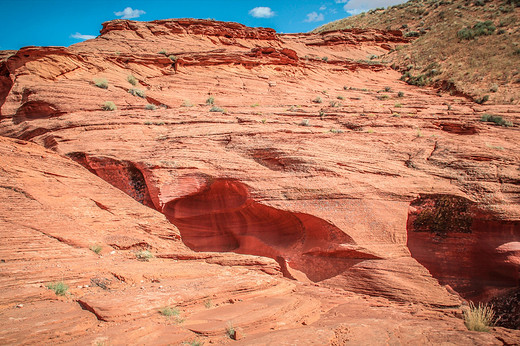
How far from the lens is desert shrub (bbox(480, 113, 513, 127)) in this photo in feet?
44.8

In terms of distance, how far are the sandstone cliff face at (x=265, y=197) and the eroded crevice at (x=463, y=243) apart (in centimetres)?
4

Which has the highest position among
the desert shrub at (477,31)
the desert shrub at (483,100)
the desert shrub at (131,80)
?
the desert shrub at (477,31)

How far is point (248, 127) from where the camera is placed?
12258mm

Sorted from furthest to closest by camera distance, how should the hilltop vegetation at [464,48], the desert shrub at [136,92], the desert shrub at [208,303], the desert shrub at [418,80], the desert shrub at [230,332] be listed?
the desert shrub at [418,80] < the hilltop vegetation at [464,48] < the desert shrub at [136,92] < the desert shrub at [208,303] < the desert shrub at [230,332]

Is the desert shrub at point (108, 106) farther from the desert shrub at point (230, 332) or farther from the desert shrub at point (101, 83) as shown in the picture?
the desert shrub at point (230, 332)

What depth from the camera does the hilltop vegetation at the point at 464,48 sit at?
24094 millimetres

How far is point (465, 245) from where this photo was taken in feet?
31.6

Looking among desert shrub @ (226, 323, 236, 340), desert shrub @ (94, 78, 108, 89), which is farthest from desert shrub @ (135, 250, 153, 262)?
desert shrub @ (94, 78, 108, 89)

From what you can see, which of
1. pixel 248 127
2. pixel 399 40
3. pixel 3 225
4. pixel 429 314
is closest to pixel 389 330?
pixel 429 314

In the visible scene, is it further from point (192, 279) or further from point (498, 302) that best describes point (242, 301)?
point (498, 302)

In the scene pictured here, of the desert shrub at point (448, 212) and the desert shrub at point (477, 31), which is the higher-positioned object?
the desert shrub at point (477, 31)

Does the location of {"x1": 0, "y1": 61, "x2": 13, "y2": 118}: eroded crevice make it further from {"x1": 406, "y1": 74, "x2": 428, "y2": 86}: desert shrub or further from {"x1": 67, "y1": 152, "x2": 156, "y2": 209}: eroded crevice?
{"x1": 406, "y1": 74, "x2": 428, "y2": 86}: desert shrub

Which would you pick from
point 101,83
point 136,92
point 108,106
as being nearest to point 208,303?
point 108,106

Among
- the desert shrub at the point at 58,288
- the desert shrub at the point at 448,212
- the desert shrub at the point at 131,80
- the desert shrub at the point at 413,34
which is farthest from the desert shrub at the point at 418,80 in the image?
the desert shrub at the point at 58,288
